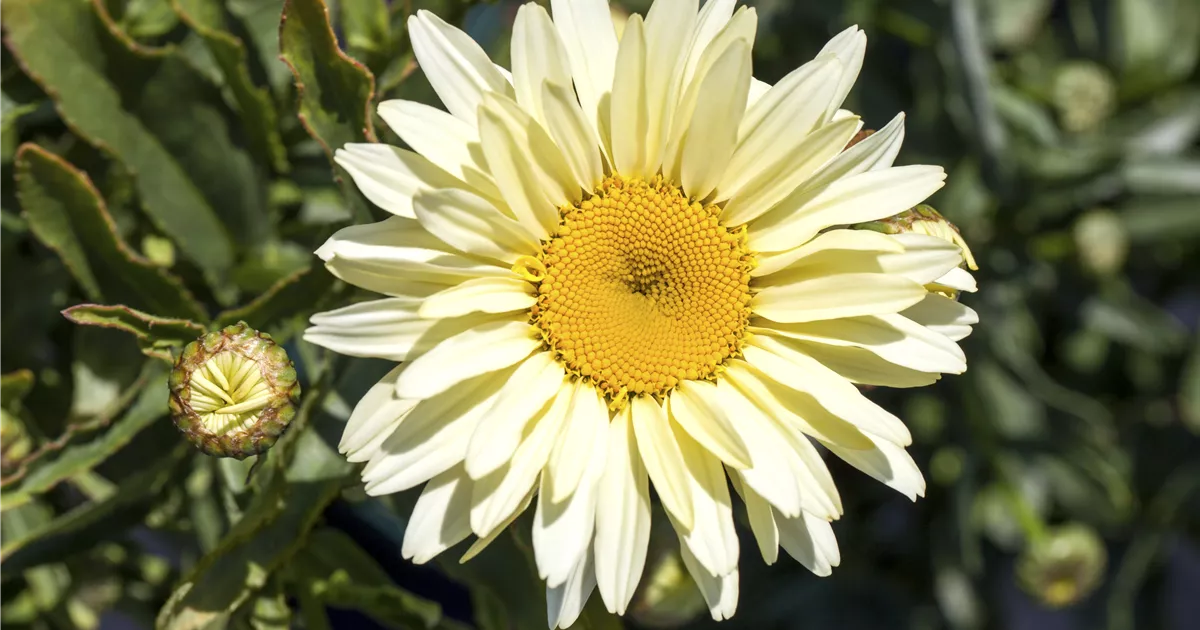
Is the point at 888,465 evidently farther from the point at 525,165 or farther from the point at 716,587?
the point at 525,165

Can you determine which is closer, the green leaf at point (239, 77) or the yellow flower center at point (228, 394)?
the yellow flower center at point (228, 394)

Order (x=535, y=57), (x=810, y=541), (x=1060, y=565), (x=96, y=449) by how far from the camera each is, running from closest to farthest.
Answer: (x=535, y=57), (x=810, y=541), (x=96, y=449), (x=1060, y=565)

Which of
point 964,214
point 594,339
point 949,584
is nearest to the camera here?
point 594,339

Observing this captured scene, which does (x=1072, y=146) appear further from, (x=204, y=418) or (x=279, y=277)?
(x=204, y=418)

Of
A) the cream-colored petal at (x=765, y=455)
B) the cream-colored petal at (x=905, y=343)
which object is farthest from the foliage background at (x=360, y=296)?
the cream-colored petal at (x=905, y=343)

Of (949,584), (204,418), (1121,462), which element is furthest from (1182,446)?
(204,418)

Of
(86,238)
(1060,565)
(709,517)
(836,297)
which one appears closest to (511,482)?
(709,517)

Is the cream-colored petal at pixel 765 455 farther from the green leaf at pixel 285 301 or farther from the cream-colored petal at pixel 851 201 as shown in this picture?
the green leaf at pixel 285 301
